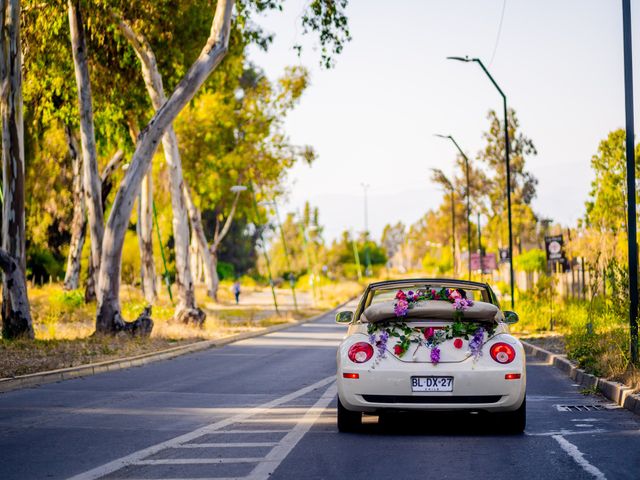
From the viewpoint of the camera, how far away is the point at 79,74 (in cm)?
2786

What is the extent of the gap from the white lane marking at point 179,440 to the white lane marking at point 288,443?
2.02 feet

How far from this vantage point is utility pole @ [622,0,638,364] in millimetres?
15977

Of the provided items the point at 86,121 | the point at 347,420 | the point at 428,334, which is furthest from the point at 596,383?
the point at 86,121

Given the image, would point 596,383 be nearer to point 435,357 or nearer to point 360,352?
point 435,357

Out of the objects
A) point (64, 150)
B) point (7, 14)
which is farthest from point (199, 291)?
point (7, 14)

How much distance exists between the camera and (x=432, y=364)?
10.4 metres

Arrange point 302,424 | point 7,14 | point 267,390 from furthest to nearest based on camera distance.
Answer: point 7,14
point 267,390
point 302,424

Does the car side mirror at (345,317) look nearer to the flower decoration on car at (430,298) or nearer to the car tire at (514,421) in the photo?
the flower decoration on car at (430,298)

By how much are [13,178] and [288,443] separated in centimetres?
1565

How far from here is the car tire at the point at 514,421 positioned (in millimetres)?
10742

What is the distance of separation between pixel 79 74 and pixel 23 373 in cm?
1232

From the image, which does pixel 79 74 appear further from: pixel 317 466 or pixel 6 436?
pixel 317 466

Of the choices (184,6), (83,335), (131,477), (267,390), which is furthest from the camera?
(184,6)

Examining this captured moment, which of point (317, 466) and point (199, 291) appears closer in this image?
point (317, 466)
